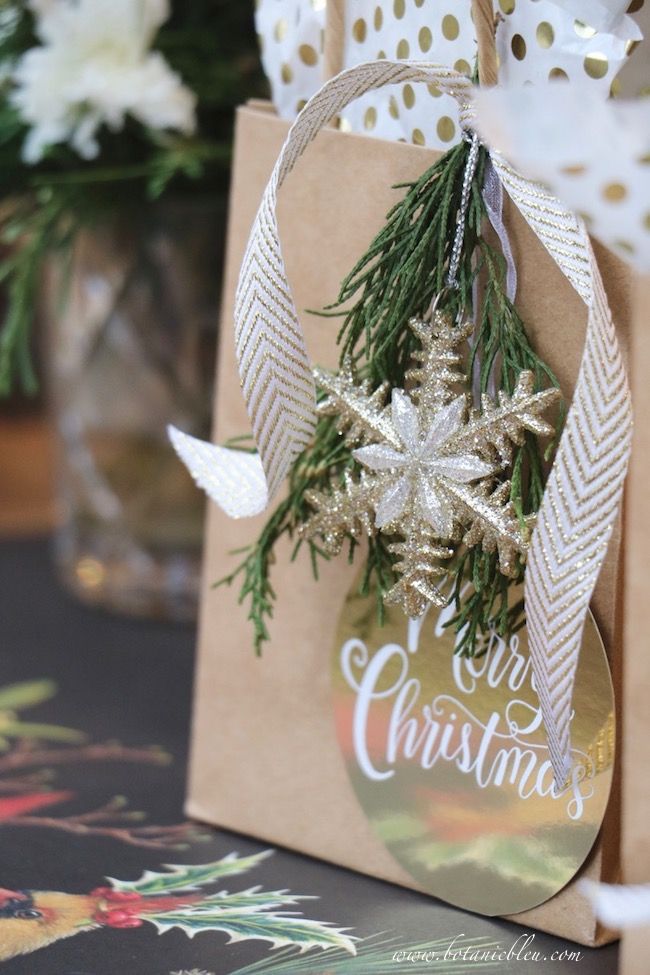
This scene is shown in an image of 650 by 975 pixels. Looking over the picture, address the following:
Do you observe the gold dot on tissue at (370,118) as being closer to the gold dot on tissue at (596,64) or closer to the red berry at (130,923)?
the gold dot on tissue at (596,64)

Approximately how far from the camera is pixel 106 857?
57 centimetres

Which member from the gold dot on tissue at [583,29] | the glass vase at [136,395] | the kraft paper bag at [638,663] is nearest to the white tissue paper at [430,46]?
the gold dot on tissue at [583,29]

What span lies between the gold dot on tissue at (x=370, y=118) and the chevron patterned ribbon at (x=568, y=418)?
5 cm

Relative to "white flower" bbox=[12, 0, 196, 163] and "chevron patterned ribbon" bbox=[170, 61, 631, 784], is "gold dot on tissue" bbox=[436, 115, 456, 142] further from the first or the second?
"white flower" bbox=[12, 0, 196, 163]

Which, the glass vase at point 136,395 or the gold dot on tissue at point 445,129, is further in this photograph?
the glass vase at point 136,395

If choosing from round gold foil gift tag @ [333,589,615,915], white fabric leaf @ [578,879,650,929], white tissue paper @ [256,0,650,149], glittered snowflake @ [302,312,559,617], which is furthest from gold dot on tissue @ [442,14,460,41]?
white fabric leaf @ [578,879,650,929]

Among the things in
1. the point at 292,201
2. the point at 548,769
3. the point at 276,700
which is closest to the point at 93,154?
the point at 292,201

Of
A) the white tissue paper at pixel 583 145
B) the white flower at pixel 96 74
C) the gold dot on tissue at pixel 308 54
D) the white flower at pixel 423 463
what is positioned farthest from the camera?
the white flower at pixel 96 74

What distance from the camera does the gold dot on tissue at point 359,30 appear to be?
0.54 meters

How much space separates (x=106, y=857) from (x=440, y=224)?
308 mm

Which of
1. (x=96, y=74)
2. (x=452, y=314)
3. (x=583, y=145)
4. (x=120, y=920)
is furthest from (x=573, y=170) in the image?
(x=96, y=74)

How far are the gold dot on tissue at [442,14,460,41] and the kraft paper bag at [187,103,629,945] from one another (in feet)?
0.15

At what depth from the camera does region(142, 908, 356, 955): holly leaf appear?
0.50 m

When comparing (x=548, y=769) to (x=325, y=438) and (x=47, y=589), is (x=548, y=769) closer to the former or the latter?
(x=325, y=438)
